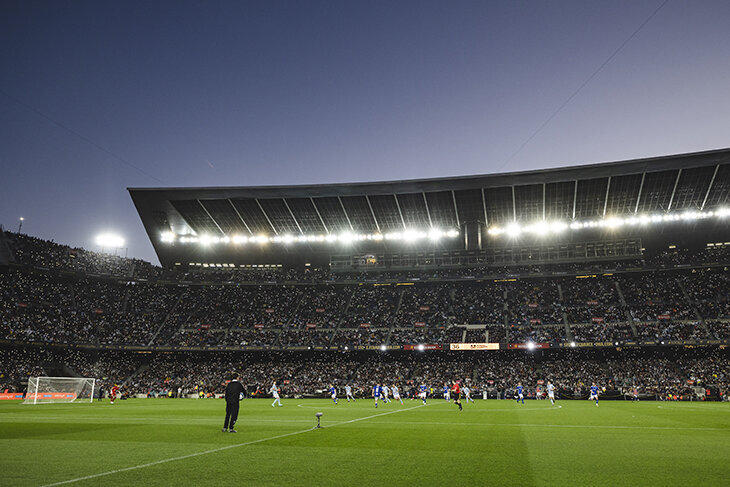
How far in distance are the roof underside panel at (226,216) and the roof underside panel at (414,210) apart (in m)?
24.1

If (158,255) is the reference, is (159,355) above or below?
below

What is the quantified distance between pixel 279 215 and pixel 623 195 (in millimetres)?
44844

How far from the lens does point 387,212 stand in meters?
62.8

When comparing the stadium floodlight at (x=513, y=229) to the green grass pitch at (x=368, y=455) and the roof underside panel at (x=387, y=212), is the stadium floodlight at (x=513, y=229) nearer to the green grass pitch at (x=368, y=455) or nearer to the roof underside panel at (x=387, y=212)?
the roof underside panel at (x=387, y=212)

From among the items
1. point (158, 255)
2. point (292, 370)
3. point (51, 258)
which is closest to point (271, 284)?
point (292, 370)

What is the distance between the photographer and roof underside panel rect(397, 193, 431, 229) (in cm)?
6025

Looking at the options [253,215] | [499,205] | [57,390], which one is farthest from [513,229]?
[57,390]

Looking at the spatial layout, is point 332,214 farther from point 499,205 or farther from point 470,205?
point 499,205

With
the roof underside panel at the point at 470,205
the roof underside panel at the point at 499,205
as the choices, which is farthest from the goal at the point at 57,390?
the roof underside panel at the point at 499,205

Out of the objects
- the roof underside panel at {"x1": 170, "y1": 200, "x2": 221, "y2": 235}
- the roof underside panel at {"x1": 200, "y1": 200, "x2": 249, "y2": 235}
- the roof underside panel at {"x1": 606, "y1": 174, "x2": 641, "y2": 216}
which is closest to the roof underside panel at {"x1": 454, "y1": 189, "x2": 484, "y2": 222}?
the roof underside panel at {"x1": 606, "y1": 174, "x2": 641, "y2": 216}

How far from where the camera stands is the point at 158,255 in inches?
2881

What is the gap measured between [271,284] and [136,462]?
58250 millimetres

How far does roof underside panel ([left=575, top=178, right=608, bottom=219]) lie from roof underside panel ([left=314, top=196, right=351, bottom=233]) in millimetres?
30597

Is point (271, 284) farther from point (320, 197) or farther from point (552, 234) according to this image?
point (552, 234)
